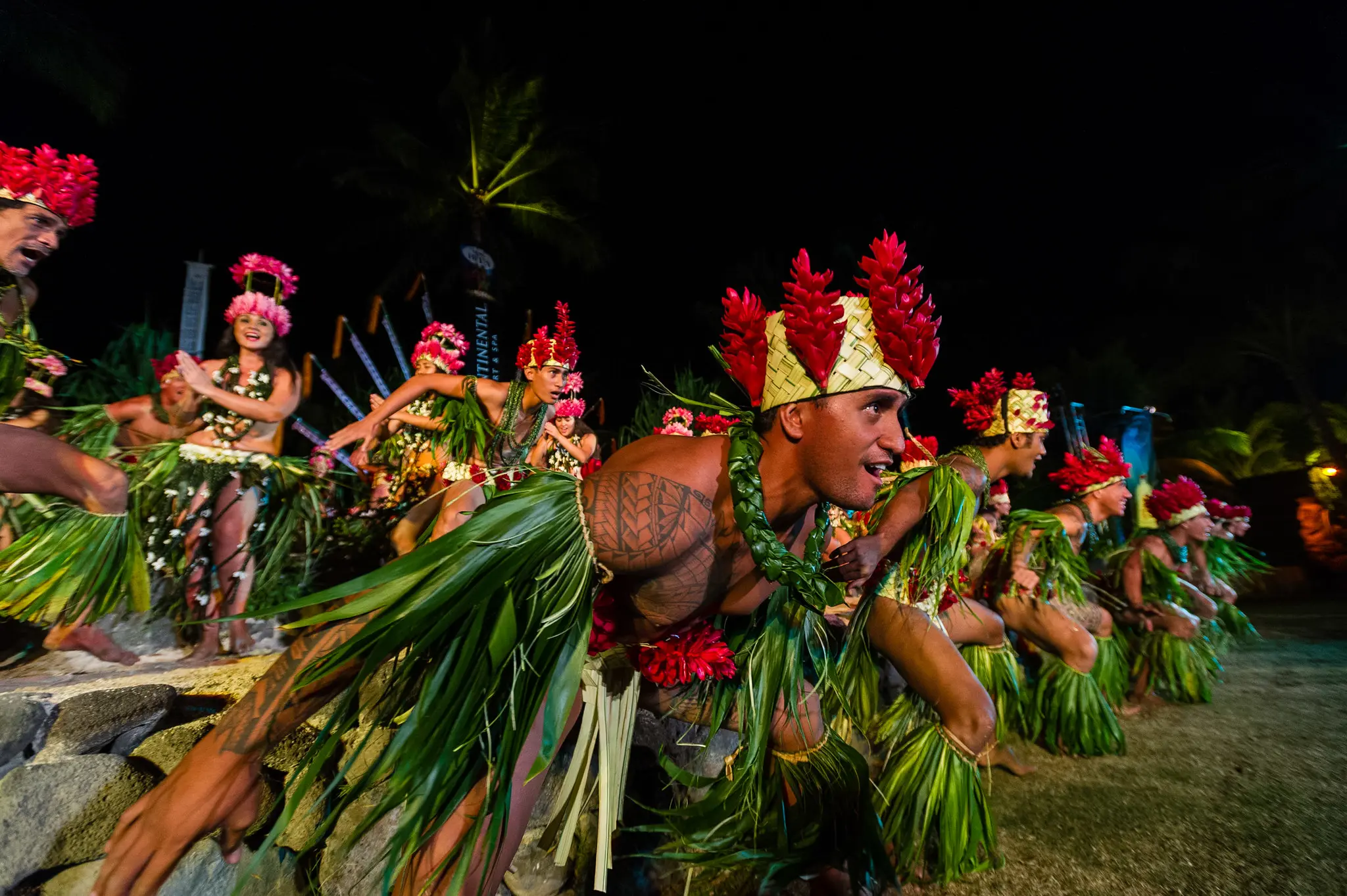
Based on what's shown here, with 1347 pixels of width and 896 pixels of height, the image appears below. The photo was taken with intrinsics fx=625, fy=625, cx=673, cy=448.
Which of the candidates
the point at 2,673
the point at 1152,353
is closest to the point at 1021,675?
the point at 2,673

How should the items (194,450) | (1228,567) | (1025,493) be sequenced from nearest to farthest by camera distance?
(194,450)
(1228,567)
(1025,493)

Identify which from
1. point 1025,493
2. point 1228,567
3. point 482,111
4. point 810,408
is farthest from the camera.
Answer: point 482,111

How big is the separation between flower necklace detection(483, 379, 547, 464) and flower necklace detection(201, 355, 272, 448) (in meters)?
1.35

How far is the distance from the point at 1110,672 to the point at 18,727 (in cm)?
545

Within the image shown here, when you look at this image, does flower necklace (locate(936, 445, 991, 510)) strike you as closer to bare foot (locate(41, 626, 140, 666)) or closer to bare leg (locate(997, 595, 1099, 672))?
bare leg (locate(997, 595, 1099, 672))

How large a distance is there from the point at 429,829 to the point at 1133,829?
2600mm

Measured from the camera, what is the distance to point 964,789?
2.25 metres

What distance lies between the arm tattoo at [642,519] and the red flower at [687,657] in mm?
445

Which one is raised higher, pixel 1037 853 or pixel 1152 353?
pixel 1152 353

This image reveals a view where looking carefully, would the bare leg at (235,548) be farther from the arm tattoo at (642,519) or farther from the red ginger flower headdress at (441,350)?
the arm tattoo at (642,519)

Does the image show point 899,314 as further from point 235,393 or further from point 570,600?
point 235,393

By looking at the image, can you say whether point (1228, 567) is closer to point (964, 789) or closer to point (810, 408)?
point (964, 789)

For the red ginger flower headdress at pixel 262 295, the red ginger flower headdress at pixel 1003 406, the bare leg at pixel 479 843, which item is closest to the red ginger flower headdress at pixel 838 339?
the bare leg at pixel 479 843

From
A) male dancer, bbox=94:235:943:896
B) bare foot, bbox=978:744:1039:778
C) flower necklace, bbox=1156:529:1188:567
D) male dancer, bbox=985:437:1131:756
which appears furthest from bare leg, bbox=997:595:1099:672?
male dancer, bbox=94:235:943:896
